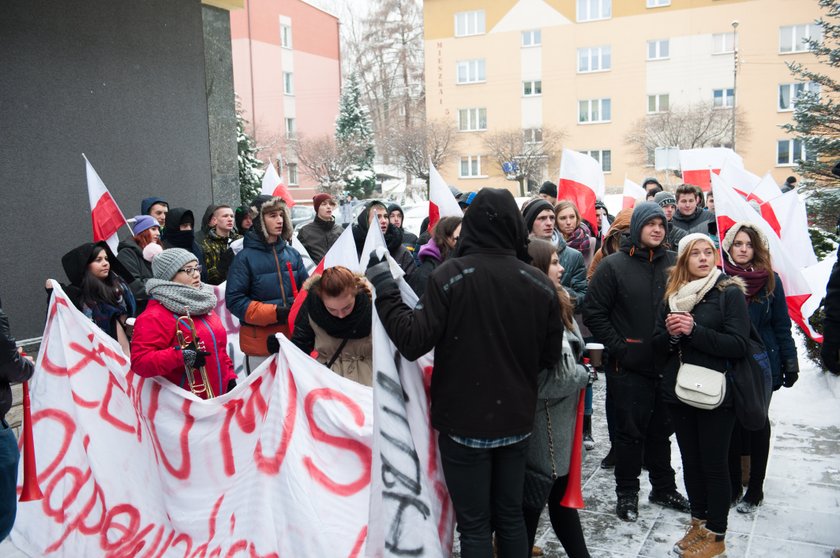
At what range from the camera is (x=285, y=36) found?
53.0 metres

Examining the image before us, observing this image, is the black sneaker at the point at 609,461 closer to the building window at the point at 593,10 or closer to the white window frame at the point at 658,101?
the white window frame at the point at 658,101

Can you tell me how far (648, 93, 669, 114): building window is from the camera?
47.2m

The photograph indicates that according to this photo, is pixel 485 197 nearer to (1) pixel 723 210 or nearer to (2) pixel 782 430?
(1) pixel 723 210

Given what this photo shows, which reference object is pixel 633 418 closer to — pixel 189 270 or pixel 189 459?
pixel 189 459

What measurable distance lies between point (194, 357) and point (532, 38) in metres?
49.7

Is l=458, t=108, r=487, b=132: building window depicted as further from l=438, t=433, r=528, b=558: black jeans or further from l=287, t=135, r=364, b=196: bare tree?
l=438, t=433, r=528, b=558: black jeans

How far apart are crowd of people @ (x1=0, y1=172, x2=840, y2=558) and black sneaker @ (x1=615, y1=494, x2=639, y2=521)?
13 mm

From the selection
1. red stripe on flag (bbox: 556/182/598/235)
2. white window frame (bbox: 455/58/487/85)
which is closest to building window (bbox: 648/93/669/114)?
white window frame (bbox: 455/58/487/85)

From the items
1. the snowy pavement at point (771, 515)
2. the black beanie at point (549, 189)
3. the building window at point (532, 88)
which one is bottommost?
the snowy pavement at point (771, 515)

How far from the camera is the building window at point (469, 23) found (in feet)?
170

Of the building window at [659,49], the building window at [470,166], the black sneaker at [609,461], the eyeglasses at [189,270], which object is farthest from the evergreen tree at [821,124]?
the building window at [470,166]

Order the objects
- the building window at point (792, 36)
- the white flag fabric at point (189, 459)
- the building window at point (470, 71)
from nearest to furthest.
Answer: the white flag fabric at point (189, 459), the building window at point (792, 36), the building window at point (470, 71)

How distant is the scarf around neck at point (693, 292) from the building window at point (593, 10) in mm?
48484

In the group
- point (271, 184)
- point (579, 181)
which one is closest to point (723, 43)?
point (579, 181)
